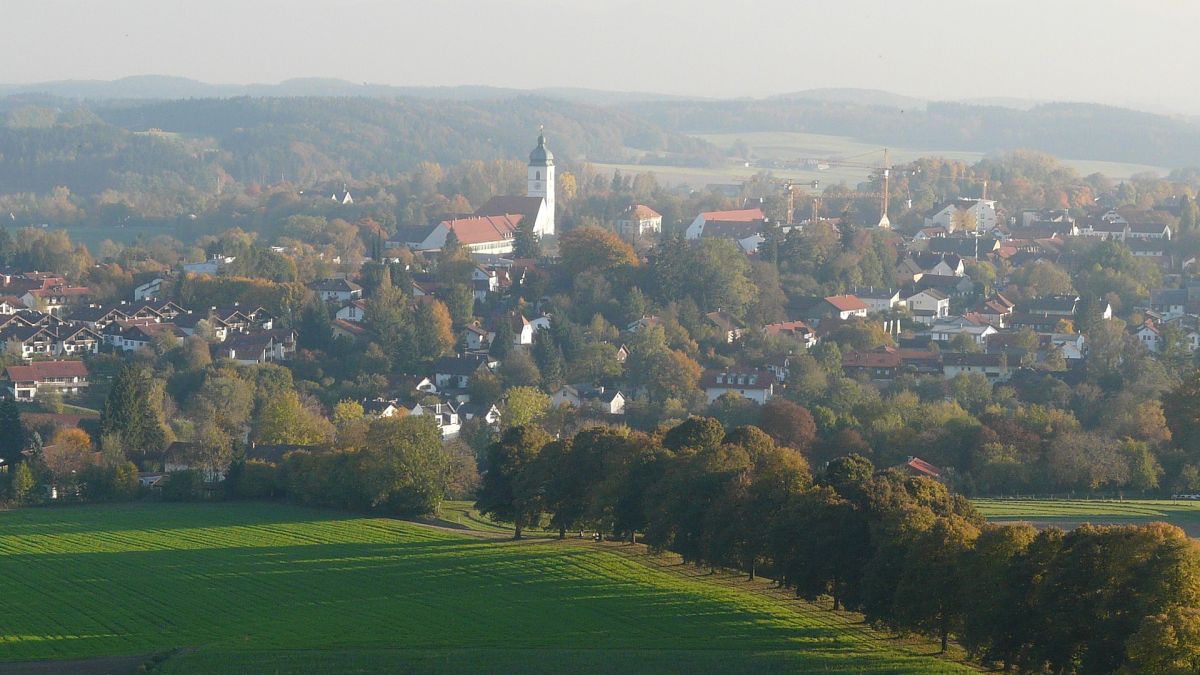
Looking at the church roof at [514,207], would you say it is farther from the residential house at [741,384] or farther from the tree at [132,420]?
the tree at [132,420]

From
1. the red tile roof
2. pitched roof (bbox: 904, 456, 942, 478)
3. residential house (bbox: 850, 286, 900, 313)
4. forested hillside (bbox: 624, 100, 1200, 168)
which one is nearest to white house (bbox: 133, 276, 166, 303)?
residential house (bbox: 850, 286, 900, 313)

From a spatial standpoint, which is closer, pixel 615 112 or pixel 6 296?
pixel 6 296

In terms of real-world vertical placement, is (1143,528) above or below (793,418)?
above

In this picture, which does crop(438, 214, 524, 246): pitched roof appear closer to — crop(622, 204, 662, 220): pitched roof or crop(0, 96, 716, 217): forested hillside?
crop(622, 204, 662, 220): pitched roof

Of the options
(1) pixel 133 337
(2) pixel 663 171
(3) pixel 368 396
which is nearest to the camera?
(3) pixel 368 396

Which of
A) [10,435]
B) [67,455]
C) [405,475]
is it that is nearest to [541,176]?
[10,435]

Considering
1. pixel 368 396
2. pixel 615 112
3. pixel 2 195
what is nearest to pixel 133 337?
pixel 368 396

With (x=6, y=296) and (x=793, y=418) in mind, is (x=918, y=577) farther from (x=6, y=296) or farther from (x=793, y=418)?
(x=6, y=296)

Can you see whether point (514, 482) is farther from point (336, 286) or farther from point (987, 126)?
point (987, 126)
